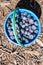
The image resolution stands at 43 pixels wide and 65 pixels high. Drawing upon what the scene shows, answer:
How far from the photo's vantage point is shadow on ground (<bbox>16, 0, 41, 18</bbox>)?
2549 millimetres

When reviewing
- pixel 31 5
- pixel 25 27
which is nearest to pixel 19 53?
pixel 25 27

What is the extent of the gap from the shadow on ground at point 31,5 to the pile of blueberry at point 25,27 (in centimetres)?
8

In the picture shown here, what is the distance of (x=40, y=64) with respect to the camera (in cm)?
247

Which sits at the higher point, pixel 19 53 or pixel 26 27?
pixel 26 27

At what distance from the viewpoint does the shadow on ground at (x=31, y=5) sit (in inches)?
100

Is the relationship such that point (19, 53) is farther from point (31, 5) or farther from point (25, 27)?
point (31, 5)

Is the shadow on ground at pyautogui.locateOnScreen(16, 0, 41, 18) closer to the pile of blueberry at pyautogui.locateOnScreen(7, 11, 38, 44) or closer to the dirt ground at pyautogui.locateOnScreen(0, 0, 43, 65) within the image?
the pile of blueberry at pyautogui.locateOnScreen(7, 11, 38, 44)

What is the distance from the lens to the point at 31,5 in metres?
2.56

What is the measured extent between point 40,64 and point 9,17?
0.46 metres

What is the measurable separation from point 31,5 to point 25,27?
0.68ft

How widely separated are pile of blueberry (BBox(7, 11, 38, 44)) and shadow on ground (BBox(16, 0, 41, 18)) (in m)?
0.08

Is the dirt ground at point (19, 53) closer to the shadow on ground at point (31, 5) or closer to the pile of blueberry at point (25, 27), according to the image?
the pile of blueberry at point (25, 27)

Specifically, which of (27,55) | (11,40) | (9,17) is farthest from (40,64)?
(9,17)

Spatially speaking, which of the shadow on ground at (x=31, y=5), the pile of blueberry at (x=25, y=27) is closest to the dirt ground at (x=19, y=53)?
the pile of blueberry at (x=25, y=27)
